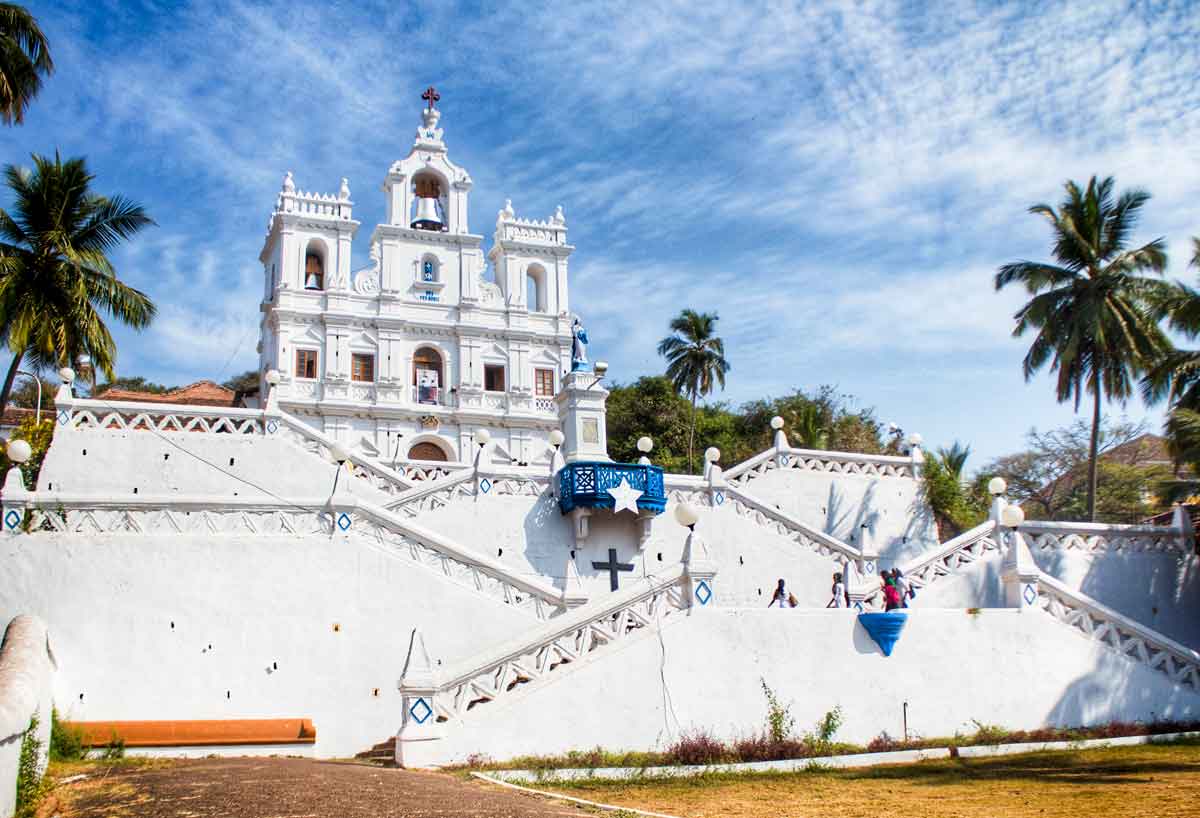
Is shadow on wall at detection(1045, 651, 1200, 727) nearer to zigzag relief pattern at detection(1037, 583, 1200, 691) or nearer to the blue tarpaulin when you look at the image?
zigzag relief pattern at detection(1037, 583, 1200, 691)

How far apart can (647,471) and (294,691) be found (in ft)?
35.7

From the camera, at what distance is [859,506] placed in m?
32.5

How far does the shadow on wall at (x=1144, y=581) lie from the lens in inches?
976

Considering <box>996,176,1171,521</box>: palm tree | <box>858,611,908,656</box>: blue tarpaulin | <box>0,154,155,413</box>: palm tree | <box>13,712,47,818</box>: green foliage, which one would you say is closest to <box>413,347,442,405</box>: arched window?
<box>0,154,155,413</box>: palm tree

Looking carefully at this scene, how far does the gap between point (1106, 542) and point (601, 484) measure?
11.6 meters

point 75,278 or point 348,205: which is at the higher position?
point 348,205

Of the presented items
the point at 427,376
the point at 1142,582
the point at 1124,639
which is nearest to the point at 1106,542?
the point at 1142,582

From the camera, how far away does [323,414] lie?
140ft

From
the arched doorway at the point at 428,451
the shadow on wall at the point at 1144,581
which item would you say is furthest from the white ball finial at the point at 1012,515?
the arched doorway at the point at 428,451

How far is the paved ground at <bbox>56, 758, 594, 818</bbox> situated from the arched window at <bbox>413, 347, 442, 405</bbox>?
3226 centimetres

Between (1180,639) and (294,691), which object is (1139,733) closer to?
(1180,639)

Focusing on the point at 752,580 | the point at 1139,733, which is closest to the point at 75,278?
the point at 752,580

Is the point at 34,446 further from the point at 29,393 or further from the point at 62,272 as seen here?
the point at 29,393

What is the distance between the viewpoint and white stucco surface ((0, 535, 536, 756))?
59.2 ft
